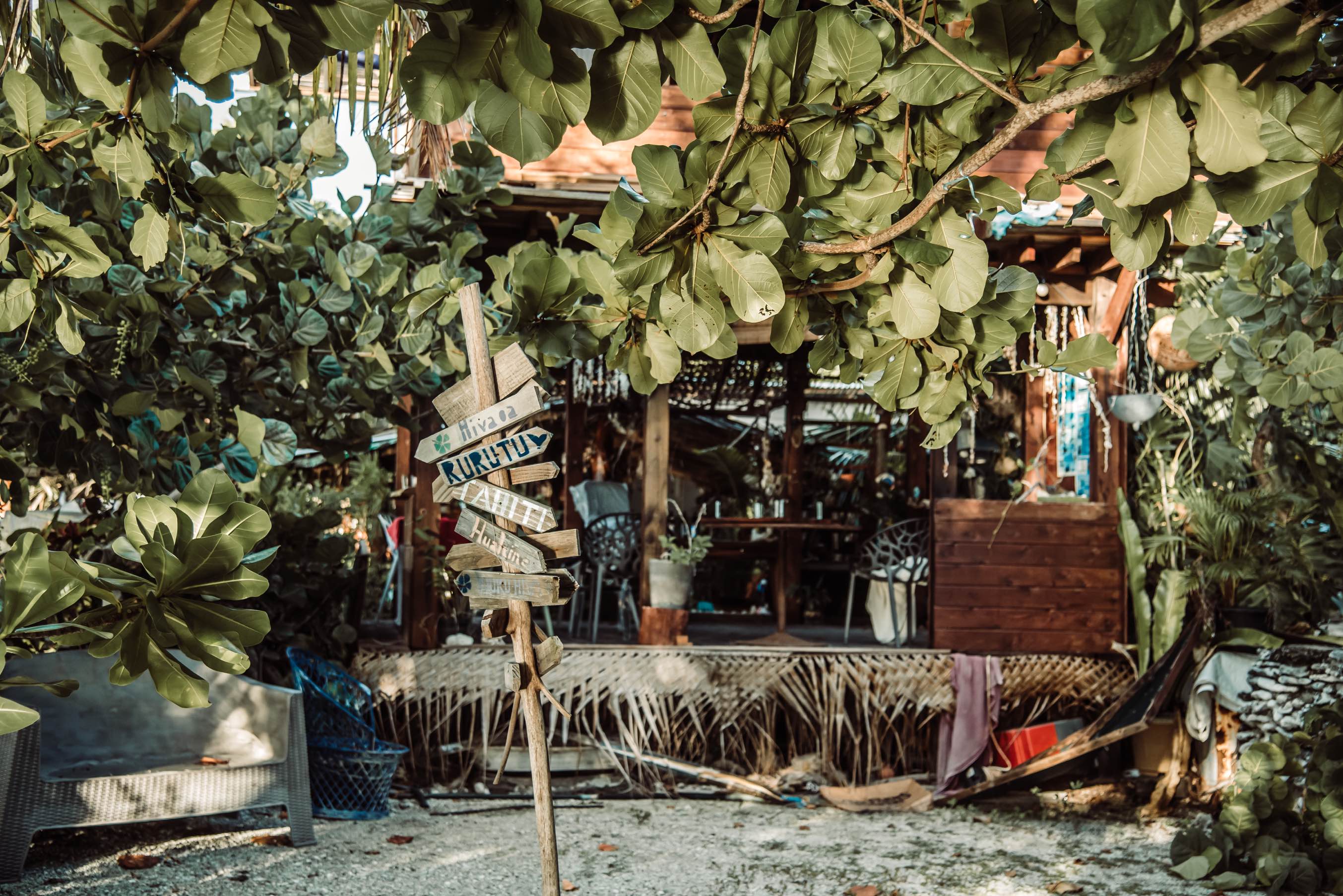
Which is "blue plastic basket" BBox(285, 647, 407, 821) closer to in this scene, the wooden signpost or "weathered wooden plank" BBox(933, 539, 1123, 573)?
the wooden signpost

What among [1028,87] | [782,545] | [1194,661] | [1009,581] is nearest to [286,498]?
[782,545]

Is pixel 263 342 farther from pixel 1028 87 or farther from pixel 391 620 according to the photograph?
pixel 391 620

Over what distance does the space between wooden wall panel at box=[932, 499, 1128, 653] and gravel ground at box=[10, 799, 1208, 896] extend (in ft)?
3.79

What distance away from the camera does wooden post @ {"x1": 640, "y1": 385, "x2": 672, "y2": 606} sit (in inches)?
247

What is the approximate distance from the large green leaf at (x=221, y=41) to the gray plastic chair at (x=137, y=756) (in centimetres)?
360

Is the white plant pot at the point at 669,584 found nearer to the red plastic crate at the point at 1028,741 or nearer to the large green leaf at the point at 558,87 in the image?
the red plastic crate at the point at 1028,741

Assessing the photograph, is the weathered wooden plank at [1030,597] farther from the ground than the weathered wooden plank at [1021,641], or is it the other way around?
the weathered wooden plank at [1030,597]

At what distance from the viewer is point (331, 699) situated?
5.12 meters

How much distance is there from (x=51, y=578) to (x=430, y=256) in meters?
3.45

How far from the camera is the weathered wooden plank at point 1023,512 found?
21.0ft

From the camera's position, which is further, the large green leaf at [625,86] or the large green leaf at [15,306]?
the large green leaf at [15,306]

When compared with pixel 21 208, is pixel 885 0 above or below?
above

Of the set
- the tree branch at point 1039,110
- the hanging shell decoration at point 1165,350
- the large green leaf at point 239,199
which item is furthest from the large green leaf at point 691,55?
the hanging shell decoration at point 1165,350

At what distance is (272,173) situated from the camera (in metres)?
3.66
